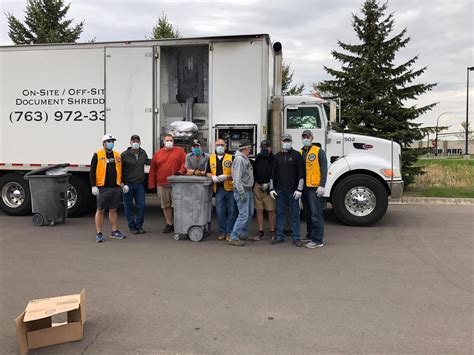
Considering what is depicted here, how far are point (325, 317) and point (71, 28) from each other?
68.9ft

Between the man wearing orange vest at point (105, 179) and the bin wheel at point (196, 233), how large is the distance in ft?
4.48

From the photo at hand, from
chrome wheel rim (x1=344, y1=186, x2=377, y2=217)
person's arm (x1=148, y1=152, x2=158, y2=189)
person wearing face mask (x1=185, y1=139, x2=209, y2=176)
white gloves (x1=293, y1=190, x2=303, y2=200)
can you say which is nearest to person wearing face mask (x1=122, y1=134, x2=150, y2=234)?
person's arm (x1=148, y1=152, x2=158, y2=189)

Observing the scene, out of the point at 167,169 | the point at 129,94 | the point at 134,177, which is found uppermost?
the point at 129,94

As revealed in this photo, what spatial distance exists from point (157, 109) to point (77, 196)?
2.63m

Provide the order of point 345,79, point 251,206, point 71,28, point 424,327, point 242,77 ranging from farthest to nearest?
point 71,28 < point 345,79 < point 242,77 < point 251,206 < point 424,327

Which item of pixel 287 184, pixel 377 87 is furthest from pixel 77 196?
pixel 377 87

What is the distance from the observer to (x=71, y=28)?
2097cm

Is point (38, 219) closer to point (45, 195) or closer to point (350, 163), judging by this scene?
point (45, 195)

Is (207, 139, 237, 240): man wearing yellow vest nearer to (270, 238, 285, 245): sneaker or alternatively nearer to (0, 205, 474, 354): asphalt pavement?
(0, 205, 474, 354): asphalt pavement

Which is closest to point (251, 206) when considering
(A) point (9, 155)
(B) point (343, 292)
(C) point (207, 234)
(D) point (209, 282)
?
(C) point (207, 234)

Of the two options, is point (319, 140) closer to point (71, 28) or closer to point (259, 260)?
point (259, 260)

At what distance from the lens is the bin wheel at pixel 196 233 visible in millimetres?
7203

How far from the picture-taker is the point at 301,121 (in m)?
8.79

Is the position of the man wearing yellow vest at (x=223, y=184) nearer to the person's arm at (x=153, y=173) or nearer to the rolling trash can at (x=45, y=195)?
the person's arm at (x=153, y=173)
